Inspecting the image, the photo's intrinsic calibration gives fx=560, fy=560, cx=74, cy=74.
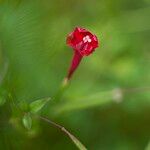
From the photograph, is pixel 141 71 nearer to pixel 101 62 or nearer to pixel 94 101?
pixel 101 62

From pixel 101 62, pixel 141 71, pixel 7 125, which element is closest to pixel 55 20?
pixel 101 62

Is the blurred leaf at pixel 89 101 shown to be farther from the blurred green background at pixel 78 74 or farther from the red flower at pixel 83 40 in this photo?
the red flower at pixel 83 40

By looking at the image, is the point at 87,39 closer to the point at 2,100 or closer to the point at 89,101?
the point at 2,100

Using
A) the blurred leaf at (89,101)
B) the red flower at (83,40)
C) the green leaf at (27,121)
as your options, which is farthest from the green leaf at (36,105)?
the blurred leaf at (89,101)

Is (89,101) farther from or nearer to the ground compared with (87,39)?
nearer to the ground

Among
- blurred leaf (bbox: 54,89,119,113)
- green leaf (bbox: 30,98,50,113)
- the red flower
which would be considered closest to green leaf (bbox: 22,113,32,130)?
green leaf (bbox: 30,98,50,113)

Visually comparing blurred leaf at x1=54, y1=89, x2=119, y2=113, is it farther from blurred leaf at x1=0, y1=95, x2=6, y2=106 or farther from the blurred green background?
blurred leaf at x1=0, y1=95, x2=6, y2=106

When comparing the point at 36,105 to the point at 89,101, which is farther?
the point at 89,101

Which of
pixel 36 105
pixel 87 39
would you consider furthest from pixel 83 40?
pixel 36 105

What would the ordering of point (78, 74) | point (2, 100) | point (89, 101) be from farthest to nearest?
point (78, 74) < point (89, 101) < point (2, 100)
